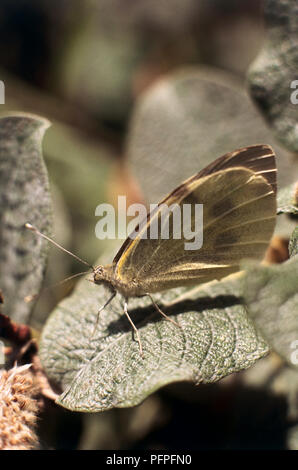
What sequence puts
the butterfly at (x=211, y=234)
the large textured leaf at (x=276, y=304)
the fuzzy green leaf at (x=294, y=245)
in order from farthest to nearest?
the butterfly at (x=211, y=234) < the fuzzy green leaf at (x=294, y=245) < the large textured leaf at (x=276, y=304)

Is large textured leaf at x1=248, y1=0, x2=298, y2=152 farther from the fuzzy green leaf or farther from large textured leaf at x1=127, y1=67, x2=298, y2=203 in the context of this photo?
the fuzzy green leaf

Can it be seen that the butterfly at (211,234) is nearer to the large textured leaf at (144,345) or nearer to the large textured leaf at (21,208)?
the large textured leaf at (144,345)

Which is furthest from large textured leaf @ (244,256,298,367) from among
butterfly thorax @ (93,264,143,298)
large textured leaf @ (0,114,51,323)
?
large textured leaf @ (0,114,51,323)

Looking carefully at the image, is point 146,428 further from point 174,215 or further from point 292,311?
point 292,311

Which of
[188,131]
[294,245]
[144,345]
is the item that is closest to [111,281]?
[144,345]

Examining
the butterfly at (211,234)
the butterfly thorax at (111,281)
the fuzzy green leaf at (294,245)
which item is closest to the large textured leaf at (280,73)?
the butterfly at (211,234)

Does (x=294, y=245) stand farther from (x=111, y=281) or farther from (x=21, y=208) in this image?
(x=21, y=208)
